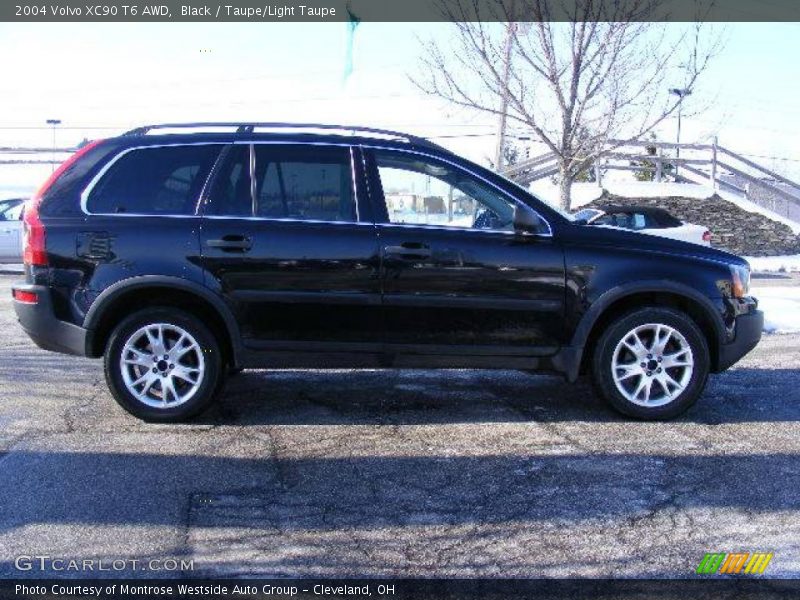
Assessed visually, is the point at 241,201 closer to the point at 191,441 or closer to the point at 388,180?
the point at 388,180

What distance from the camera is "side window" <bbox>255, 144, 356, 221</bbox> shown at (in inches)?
227

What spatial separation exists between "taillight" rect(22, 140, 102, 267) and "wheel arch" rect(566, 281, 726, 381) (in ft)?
11.5

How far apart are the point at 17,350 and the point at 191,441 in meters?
3.68

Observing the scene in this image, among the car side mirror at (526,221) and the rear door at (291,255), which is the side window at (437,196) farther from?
the rear door at (291,255)

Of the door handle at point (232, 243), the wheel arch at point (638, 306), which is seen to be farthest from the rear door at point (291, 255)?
the wheel arch at point (638, 306)

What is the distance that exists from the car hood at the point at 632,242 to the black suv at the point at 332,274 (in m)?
0.02

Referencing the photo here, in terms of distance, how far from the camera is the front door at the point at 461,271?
569 centimetres

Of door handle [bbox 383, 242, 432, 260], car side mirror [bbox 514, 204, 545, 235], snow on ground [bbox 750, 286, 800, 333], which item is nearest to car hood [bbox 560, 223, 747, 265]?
car side mirror [bbox 514, 204, 545, 235]

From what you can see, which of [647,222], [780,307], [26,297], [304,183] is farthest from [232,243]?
[647,222]

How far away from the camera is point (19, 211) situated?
16766mm

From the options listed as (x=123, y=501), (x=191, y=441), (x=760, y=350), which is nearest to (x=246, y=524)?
(x=123, y=501)

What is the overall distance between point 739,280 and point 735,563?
2.70 metres

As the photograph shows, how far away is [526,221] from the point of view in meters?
5.74

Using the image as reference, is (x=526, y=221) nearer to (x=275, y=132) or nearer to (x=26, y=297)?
(x=275, y=132)
